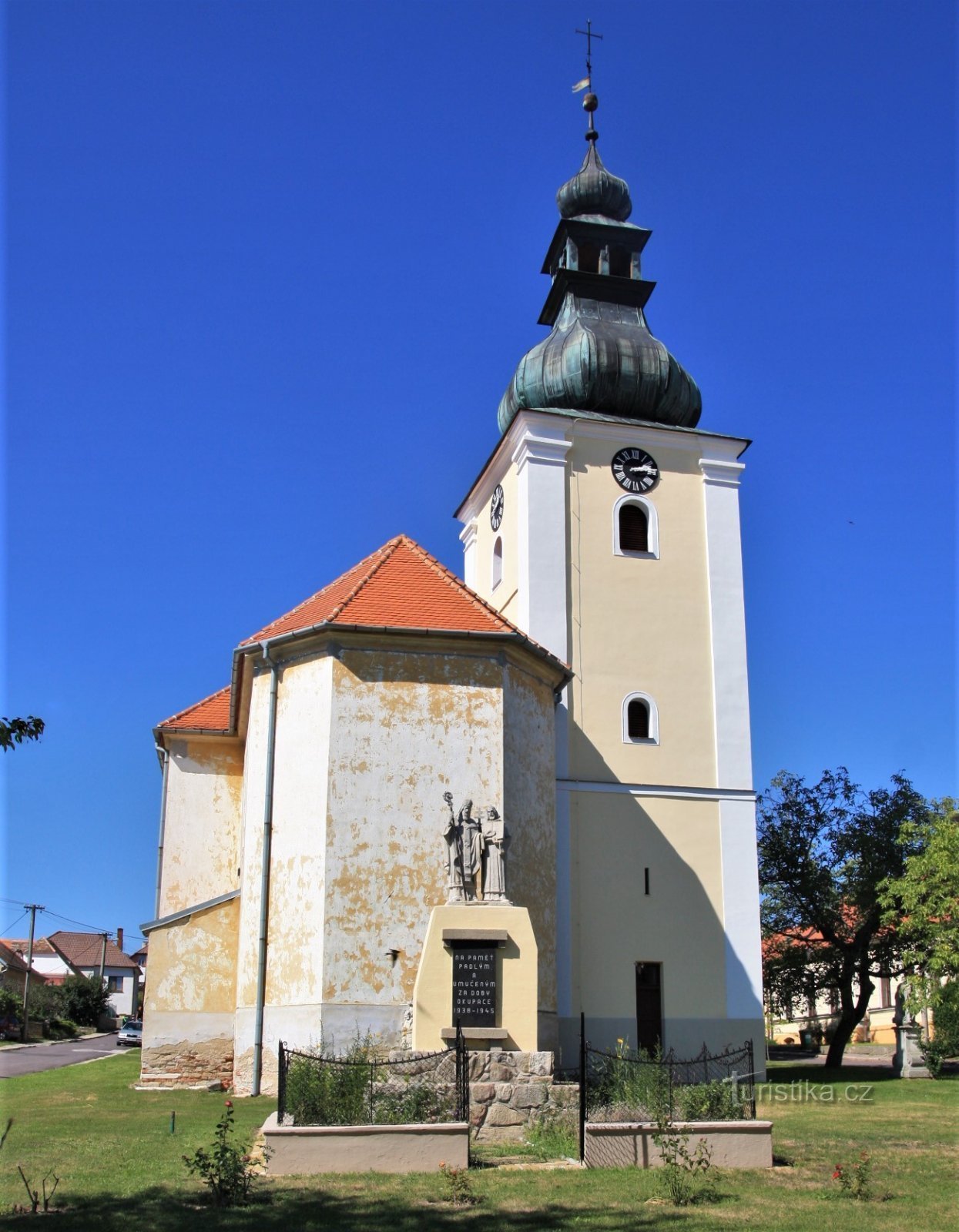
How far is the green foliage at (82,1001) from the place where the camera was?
63594 millimetres

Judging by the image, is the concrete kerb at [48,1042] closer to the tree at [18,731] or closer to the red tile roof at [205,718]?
the red tile roof at [205,718]

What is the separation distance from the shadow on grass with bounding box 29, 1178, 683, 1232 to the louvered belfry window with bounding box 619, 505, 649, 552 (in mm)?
18498

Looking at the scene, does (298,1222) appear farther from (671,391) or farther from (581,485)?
(671,391)

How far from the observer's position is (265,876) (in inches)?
739

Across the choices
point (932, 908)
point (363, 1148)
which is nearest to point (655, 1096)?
point (363, 1148)

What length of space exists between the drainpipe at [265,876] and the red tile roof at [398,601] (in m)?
0.93

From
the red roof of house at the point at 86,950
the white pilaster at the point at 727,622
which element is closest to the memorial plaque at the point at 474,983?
the white pilaster at the point at 727,622

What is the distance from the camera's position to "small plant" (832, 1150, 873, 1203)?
10305 millimetres

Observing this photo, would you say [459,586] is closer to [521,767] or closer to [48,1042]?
[521,767]

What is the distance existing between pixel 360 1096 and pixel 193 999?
969 cm

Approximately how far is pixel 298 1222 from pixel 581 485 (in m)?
20.0

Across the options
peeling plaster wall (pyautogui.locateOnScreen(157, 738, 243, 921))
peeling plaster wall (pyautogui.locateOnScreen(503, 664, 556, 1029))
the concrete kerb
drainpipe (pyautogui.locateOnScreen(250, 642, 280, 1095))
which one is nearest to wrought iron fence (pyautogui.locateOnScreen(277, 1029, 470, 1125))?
drainpipe (pyautogui.locateOnScreen(250, 642, 280, 1095))

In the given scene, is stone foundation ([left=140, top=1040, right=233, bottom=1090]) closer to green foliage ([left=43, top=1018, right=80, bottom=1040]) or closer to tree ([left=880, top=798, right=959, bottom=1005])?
tree ([left=880, top=798, right=959, bottom=1005])

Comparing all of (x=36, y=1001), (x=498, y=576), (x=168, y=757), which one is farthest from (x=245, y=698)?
(x=36, y=1001)
